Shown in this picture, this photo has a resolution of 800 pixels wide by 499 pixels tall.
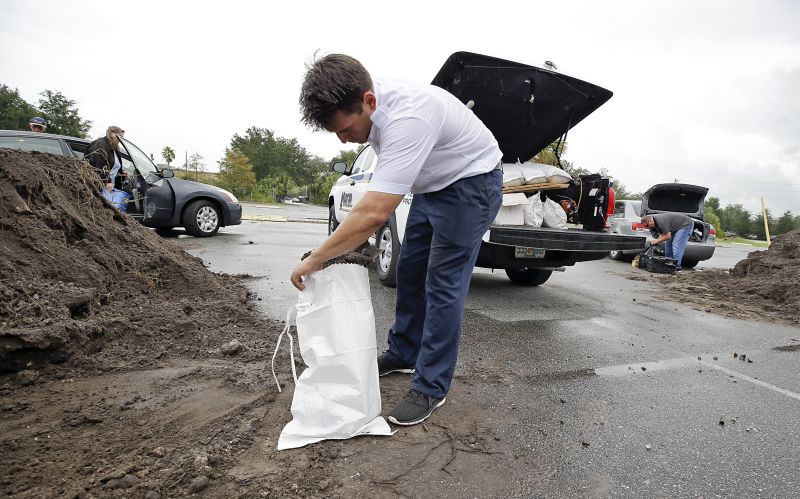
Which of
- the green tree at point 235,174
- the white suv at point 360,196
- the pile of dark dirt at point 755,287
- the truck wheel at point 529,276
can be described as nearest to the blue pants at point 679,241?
the pile of dark dirt at point 755,287

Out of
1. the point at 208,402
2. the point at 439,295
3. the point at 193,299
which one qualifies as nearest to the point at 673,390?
the point at 439,295

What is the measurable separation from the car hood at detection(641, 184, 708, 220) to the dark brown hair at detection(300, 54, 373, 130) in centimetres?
979

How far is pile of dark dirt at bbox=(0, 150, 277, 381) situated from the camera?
2404mm

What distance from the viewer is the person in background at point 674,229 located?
8.77 metres

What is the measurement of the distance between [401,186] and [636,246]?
12.8ft

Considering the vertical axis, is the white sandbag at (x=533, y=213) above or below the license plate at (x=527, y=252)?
above

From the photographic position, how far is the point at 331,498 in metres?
1.56

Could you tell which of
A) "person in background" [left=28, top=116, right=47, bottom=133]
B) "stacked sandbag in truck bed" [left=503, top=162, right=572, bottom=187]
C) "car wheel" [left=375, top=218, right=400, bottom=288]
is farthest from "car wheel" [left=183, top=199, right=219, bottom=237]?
"stacked sandbag in truck bed" [left=503, top=162, right=572, bottom=187]

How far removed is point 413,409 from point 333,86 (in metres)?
1.51

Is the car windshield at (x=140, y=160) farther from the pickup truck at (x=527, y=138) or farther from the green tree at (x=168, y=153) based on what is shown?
the green tree at (x=168, y=153)

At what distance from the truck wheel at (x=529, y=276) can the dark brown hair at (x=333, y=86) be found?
4497 mm

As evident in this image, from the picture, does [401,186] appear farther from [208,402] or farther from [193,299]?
[193,299]

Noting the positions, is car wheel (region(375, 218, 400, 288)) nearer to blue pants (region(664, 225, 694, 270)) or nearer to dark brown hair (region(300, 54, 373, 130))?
dark brown hair (region(300, 54, 373, 130))

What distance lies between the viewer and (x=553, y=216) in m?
5.12
